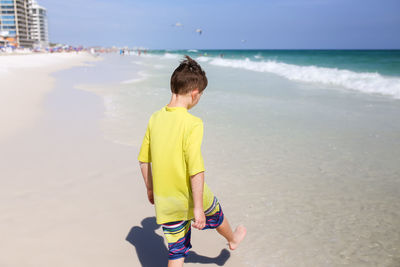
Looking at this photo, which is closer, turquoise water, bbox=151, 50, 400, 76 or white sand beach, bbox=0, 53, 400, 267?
white sand beach, bbox=0, 53, 400, 267

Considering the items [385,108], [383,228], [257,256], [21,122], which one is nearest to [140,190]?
[257,256]

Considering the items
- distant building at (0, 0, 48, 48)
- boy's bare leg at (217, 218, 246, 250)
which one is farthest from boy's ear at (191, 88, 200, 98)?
distant building at (0, 0, 48, 48)

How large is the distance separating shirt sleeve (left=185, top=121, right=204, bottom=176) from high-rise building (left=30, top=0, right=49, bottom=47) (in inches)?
6112

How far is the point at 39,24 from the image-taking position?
142000 millimetres

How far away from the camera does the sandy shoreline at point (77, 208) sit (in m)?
2.49

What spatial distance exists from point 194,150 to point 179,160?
0.12m

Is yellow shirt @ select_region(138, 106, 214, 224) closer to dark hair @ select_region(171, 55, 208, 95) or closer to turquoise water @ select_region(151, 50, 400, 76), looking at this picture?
dark hair @ select_region(171, 55, 208, 95)

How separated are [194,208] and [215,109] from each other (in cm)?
688

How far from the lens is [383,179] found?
397 centimetres

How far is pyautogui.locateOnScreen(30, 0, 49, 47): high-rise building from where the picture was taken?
139 metres

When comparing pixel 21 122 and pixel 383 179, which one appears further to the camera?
pixel 21 122

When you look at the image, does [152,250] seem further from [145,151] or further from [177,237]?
[145,151]

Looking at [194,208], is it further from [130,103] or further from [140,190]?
[130,103]

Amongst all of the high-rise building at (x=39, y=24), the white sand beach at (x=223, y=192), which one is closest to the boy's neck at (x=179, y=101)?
the white sand beach at (x=223, y=192)
